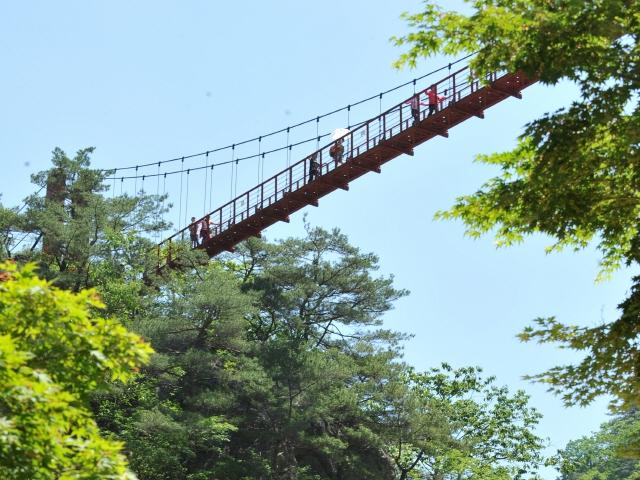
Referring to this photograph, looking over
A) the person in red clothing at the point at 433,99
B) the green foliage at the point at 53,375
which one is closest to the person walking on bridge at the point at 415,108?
the person in red clothing at the point at 433,99

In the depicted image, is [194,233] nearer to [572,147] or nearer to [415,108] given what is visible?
[415,108]

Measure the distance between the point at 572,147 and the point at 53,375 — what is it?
6225mm

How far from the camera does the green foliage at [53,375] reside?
8055 mm

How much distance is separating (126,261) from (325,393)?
714 cm

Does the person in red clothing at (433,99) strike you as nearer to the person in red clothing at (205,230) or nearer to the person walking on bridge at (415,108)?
the person walking on bridge at (415,108)

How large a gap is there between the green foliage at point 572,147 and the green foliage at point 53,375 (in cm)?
521

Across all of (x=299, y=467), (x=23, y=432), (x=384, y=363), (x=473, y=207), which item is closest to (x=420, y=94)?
(x=384, y=363)

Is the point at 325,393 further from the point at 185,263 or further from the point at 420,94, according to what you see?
the point at 420,94

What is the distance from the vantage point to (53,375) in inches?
354

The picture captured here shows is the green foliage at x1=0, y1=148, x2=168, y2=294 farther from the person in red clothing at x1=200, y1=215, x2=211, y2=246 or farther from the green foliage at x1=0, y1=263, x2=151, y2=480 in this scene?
the green foliage at x1=0, y1=263, x2=151, y2=480

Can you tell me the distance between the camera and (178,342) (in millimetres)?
27688

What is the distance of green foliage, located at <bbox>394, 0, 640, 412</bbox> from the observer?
35.7 ft

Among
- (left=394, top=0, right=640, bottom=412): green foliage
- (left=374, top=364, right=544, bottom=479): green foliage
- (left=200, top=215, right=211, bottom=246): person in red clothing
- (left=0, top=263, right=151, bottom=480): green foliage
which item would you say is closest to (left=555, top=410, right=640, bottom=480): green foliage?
(left=374, top=364, right=544, bottom=479): green foliage

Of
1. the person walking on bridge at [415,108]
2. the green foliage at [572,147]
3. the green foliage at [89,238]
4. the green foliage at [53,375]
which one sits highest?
the person walking on bridge at [415,108]
